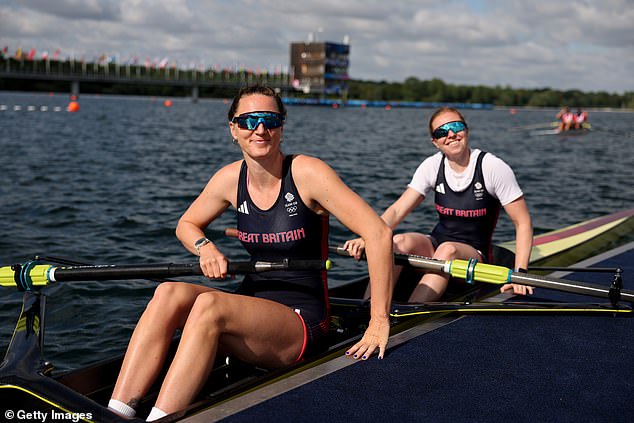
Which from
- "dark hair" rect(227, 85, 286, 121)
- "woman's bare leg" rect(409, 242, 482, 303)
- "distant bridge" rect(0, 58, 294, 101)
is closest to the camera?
"dark hair" rect(227, 85, 286, 121)

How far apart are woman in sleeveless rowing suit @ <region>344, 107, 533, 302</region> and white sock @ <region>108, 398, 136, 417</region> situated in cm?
256

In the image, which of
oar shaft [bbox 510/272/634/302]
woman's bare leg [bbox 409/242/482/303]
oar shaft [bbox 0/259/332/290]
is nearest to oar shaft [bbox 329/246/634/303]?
oar shaft [bbox 510/272/634/302]

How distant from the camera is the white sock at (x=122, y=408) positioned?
3.20 m

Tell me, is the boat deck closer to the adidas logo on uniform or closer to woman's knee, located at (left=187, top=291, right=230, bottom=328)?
woman's knee, located at (left=187, top=291, right=230, bottom=328)

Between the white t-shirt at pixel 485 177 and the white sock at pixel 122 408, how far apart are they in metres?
3.07

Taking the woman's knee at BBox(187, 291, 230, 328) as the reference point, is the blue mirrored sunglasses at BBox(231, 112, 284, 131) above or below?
above

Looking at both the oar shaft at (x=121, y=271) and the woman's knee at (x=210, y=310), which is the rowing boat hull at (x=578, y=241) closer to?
the oar shaft at (x=121, y=271)

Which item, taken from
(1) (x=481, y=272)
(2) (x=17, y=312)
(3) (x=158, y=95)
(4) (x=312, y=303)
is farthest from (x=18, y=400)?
(3) (x=158, y=95)

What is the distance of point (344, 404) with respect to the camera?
3256 mm

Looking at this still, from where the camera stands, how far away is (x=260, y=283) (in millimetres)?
3953

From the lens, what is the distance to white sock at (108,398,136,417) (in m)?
3.20

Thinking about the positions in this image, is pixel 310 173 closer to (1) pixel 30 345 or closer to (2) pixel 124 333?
(1) pixel 30 345

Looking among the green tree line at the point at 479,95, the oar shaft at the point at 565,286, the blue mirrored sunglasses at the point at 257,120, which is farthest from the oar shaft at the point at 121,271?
the green tree line at the point at 479,95

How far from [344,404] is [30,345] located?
6.15ft
